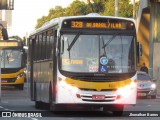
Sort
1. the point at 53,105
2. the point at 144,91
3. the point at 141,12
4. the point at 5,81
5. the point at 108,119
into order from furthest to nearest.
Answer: the point at 141,12 → the point at 5,81 → the point at 144,91 → the point at 53,105 → the point at 108,119

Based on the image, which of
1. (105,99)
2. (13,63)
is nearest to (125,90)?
(105,99)

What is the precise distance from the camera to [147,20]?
5503cm

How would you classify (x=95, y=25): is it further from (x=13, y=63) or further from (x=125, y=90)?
(x=13, y=63)

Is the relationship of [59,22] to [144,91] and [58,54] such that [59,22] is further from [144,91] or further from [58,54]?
[144,91]

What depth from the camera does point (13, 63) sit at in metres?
47.2

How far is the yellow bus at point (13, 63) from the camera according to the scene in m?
46.9

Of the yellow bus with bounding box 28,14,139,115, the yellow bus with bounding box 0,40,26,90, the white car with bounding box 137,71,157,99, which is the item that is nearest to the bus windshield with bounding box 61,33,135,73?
the yellow bus with bounding box 28,14,139,115

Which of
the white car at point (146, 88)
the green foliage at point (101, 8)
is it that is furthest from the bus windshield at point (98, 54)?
the green foliage at point (101, 8)

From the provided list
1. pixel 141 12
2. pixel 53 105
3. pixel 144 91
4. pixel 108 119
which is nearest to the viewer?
pixel 108 119

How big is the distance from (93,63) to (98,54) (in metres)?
0.33

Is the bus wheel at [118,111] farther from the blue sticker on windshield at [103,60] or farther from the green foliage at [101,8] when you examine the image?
the green foliage at [101,8]

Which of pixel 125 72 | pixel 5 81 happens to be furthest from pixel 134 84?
pixel 5 81

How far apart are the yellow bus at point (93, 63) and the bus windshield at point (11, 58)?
24.7m

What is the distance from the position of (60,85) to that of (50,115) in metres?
1.44
